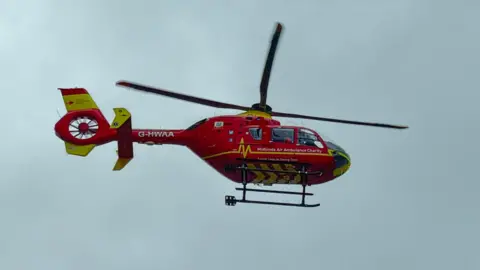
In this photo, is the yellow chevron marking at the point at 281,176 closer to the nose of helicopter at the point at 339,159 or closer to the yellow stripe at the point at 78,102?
the nose of helicopter at the point at 339,159

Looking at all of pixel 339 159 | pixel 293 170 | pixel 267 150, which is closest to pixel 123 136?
pixel 267 150

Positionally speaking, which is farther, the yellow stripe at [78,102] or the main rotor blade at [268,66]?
the yellow stripe at [78,102]

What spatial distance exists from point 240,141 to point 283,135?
1.36 meters

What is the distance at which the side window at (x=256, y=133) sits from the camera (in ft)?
80.1

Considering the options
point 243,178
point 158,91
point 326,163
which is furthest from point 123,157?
point 326,163

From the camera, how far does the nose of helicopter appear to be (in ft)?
80.3

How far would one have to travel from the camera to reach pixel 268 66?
24203 mm

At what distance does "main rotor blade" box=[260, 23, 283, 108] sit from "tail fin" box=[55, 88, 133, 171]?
4.35 meters

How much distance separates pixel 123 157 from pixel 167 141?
1.52m

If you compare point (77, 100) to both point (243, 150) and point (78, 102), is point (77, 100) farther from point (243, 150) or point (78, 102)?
point (243, 150)

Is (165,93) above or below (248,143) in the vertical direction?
above

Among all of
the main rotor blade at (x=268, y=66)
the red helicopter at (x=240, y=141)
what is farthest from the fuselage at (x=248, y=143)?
the main rotor blade at (x=268, y=66)

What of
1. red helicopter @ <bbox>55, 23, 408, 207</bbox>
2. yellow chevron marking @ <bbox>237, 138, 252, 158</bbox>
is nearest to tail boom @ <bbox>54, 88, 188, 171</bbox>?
red helicopter @ <bbox>55, 23, 408, 207</bbox>

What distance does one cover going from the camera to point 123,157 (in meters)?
25.1
